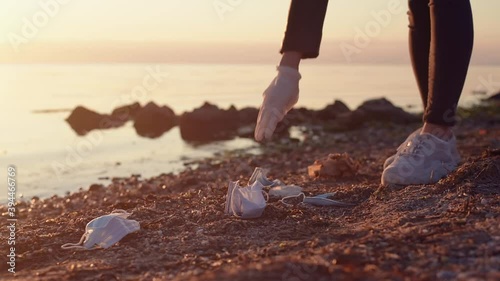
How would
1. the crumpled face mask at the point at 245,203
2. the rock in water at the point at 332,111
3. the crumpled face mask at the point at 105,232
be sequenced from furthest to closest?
1. the rock in water at the point at 332,111
2. the crumpled face mask at the point at 245,203
3. the crumpled face mask at the point at 105,232

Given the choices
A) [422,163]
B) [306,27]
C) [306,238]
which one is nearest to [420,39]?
[422,163]

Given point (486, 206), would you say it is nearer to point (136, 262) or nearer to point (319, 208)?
point (319, 208)

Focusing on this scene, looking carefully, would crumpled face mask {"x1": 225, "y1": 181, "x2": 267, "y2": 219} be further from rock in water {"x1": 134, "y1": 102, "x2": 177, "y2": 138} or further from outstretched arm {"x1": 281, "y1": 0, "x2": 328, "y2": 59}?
rock in water {"x1": 134, "y1": 102, "x2": 177, "y2": 138}

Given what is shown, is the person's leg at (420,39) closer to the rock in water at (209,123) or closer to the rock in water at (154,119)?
the rock in water at (209,123)

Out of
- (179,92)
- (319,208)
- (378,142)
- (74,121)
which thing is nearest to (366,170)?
(319,208)

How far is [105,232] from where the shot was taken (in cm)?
323

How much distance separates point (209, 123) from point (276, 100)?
8503 millimetres

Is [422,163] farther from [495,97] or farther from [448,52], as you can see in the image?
[495,97]

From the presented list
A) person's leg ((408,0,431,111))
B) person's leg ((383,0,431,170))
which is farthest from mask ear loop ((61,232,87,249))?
person's leg ((408,0,431,111))

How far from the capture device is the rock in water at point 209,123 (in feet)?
37.9

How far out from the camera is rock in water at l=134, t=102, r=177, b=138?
12.6m

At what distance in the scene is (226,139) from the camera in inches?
430

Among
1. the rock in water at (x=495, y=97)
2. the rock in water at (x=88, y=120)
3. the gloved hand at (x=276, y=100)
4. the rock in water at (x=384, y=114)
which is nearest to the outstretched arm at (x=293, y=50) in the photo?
the gloved hand at (x=276, y=100)

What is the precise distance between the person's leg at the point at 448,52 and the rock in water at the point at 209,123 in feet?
24.4
